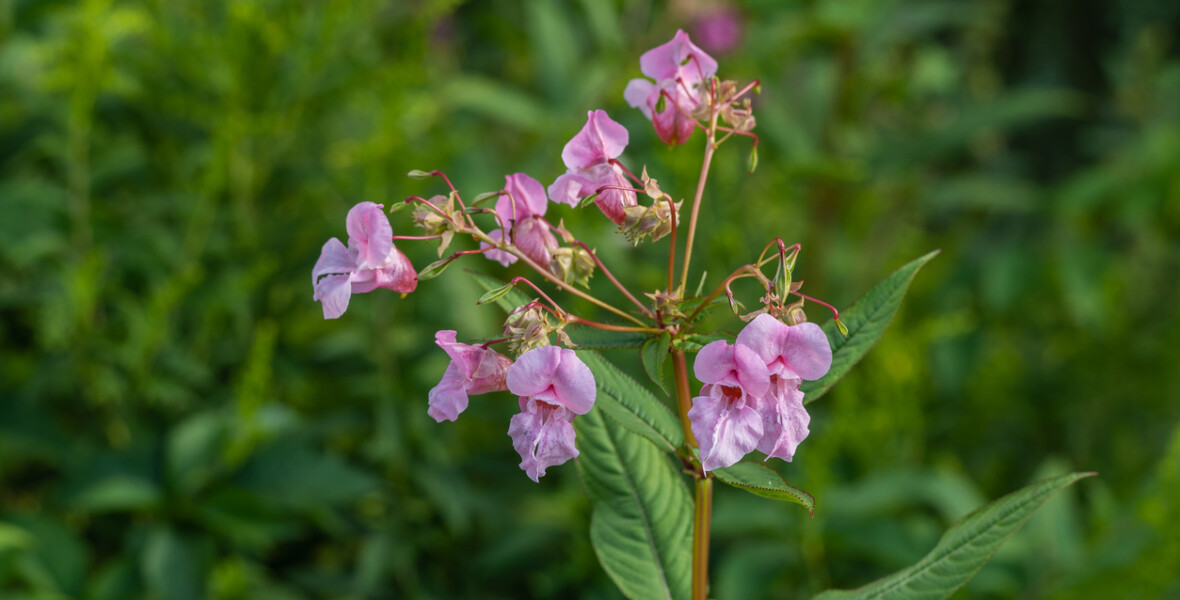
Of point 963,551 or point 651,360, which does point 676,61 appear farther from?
point 963,551

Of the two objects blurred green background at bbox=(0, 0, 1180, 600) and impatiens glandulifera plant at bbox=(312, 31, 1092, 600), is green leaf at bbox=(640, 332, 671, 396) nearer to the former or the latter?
impatiens glandulifera plant at bbox=(312, 31, 1092, 600)

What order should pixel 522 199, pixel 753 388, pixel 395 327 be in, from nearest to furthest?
pixel 753 388 < pixel 522 199 < pixel 395 327

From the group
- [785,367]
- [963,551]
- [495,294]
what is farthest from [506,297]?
[963,551]

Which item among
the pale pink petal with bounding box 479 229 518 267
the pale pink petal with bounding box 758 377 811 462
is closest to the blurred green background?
the pale pink petal with bounding box 479 229 518 267

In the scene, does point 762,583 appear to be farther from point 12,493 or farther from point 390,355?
point 12,493

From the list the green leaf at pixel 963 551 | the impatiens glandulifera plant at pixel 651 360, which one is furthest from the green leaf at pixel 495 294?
the green leaf at pixel 963 551

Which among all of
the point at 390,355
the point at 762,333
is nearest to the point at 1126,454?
the point at 390,355
